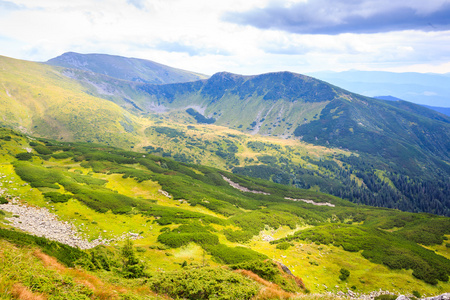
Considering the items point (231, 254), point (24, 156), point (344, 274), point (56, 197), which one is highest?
point (56, 197)

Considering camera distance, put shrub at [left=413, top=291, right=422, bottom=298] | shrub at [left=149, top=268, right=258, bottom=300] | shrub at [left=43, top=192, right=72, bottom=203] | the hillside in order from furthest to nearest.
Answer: shrub at [left=43, top=192, right=72, bottom=203], shrub at [left=413, top=291, right=422, bottom=298], the hillside, shrub at [left=149, top=268, right=258, bottom=300]

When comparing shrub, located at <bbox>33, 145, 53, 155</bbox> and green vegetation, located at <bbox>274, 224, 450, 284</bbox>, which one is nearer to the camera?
green vegetation, located at <bbox>274, 224, 450, 284</bbox>

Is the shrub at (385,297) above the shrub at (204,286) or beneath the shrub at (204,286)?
beneath

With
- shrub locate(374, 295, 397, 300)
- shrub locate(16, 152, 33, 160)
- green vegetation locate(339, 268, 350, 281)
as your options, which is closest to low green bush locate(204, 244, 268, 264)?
green vegetation locate(339, 268, 350, 281)

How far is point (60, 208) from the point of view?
152ft

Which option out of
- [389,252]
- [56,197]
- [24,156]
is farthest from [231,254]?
[24,156]

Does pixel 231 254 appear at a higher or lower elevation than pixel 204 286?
lower

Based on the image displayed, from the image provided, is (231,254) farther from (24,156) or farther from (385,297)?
(24,156)

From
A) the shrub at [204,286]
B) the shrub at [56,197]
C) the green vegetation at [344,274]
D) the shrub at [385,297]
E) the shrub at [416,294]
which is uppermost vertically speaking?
the shrub at [204,286]

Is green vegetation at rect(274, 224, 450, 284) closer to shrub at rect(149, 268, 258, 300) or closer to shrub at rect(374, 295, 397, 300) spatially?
shrub at rect(374, 295, 397, 300)

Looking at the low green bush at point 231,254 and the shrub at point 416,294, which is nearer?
the shrub at point 416,294

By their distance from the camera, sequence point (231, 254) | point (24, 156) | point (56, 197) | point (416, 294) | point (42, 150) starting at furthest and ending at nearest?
point (42, 150) → point (24, 156) → point (56, 197) → point (231, 254) → point (416, 294)

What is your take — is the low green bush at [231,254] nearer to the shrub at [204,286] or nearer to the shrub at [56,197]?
the shrub at [204,286]

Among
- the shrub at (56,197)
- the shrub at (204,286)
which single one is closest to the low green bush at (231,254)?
the shrub at (204,286)
